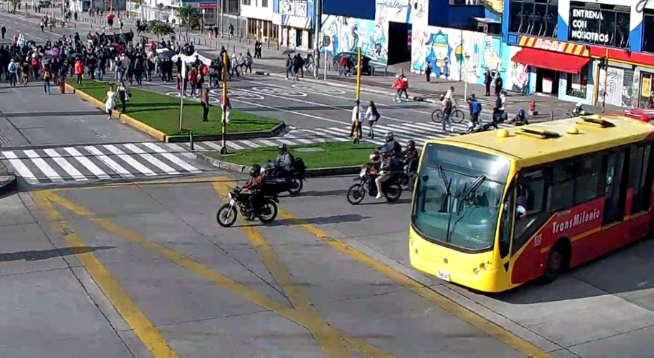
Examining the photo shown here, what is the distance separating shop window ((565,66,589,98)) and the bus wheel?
3285cm

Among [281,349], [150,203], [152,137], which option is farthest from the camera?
[152,137]

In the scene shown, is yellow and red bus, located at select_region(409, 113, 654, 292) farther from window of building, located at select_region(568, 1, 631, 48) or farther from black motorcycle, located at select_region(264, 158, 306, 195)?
window of building, located at select_region(568, 1, 631, 48)

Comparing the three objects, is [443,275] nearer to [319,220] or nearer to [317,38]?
[319,220]

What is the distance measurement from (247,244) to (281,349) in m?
6.15

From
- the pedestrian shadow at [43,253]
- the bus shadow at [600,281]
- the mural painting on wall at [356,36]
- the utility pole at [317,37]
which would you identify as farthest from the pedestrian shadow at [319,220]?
the mural painting on wall at [356,36]

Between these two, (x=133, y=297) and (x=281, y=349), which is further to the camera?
(x=133, y=297)

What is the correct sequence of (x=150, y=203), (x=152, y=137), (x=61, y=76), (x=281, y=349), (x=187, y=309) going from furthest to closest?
(x=61, y=76) < (x=152, y=137) < (x=150, y=203) < (x=187, y=309) < (x=281, y=349)

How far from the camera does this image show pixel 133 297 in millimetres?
16688

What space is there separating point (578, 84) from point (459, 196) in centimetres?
3538

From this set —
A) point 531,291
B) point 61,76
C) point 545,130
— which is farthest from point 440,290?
point 61,76

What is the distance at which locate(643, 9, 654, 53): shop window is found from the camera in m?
45.5

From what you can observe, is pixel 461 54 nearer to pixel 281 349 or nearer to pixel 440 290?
pixel 440 290

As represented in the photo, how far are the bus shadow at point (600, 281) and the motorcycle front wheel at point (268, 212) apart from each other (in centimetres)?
665

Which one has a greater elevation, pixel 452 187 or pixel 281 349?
pixel 452 187
